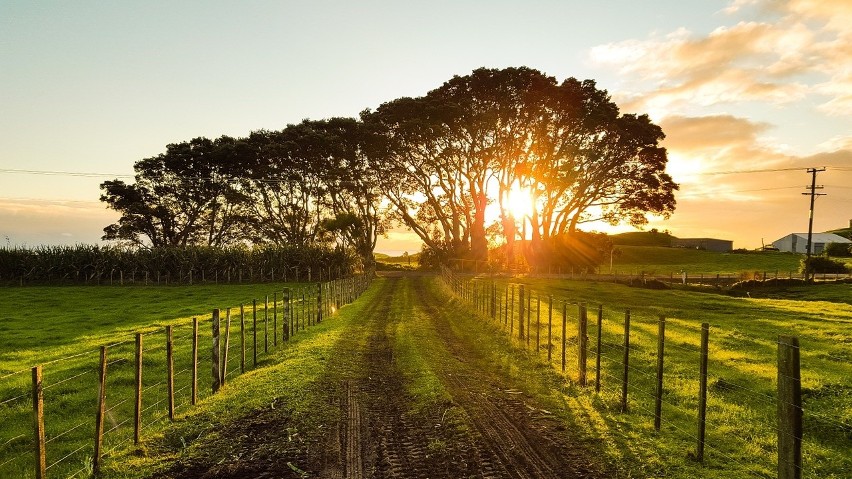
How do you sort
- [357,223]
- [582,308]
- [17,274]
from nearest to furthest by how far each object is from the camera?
1. [582,308]
2. [17,274]
3. [357,223]

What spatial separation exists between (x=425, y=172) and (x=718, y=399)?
187 ft

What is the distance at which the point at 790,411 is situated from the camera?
23.2 feet

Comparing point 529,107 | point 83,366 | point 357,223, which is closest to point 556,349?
point 83,366

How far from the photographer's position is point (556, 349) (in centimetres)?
1848

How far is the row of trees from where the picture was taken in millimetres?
59625

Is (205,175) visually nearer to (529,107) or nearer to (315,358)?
(529,107)

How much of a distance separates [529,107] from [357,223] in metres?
25.8

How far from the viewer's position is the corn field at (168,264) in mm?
56531

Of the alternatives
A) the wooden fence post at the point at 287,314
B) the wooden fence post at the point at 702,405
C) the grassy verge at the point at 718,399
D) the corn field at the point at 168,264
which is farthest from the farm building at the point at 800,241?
the wooden fence post at the point at 702,405

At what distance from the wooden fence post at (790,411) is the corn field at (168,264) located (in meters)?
49.2

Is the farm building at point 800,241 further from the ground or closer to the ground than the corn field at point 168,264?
further from the ground

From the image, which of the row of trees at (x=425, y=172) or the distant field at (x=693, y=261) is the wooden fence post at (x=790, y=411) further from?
the distant field at (x=693, y=261)

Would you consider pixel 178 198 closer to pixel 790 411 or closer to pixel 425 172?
pixel 425 172

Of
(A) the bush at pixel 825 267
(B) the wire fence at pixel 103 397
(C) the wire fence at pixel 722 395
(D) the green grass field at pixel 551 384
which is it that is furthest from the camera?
(A) the bush at pixel 825 267
